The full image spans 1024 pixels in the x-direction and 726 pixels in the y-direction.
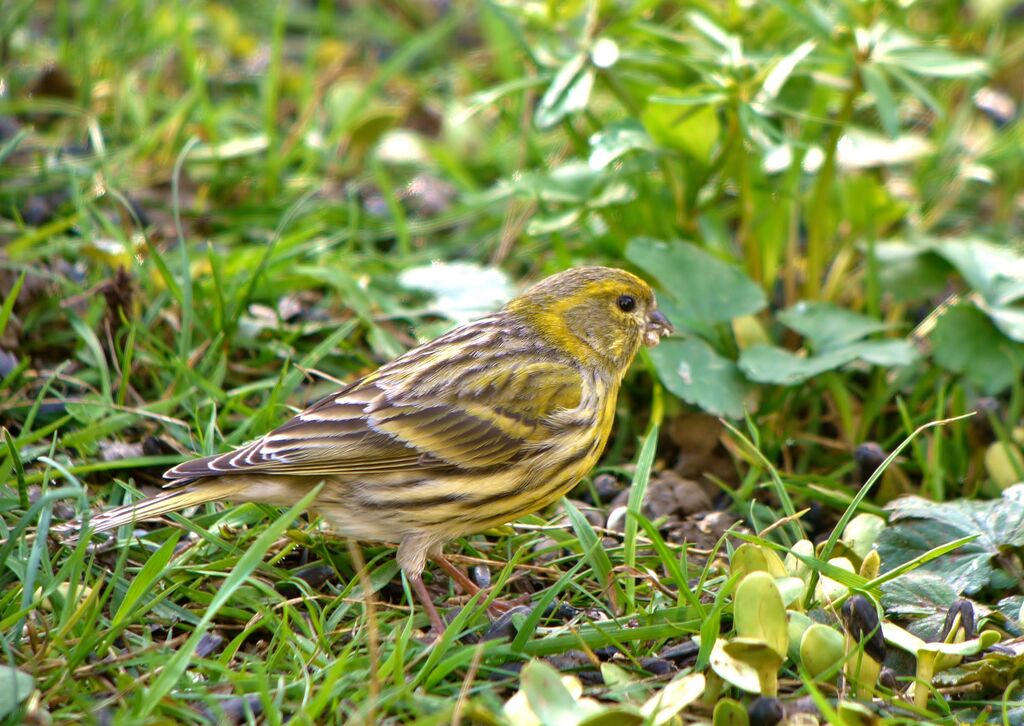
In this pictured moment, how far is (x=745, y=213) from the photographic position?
15.8 ft

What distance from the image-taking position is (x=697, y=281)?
4.60 meters

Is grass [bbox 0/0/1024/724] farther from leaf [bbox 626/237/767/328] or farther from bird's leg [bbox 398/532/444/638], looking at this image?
bird's leg [bbox 398/532/444/638]

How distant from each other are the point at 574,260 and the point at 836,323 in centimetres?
119

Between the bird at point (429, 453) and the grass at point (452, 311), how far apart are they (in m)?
0.15

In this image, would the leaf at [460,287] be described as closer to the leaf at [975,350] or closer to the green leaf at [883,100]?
the green leaf at [883,100]

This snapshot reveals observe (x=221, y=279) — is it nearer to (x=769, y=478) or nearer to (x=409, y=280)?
(x=409, y=280)

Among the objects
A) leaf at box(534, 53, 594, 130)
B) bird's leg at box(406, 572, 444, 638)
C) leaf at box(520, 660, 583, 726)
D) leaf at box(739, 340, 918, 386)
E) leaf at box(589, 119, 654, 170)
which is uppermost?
leaf at box(534, 53, 594, 130)

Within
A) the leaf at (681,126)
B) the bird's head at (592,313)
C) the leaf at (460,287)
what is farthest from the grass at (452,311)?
the bird's head at (592,313)

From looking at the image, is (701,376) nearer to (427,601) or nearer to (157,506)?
(427,601)

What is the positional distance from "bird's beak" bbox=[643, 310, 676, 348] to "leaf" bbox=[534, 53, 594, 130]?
0.82m

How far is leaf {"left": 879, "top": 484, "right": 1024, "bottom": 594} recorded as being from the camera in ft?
11.8

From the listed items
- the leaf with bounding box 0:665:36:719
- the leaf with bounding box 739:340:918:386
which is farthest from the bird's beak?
the leaf with bounding box 0:665:36:719

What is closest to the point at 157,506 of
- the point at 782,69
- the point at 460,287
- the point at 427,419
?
the point at 427,419

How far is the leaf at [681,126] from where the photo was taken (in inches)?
182
